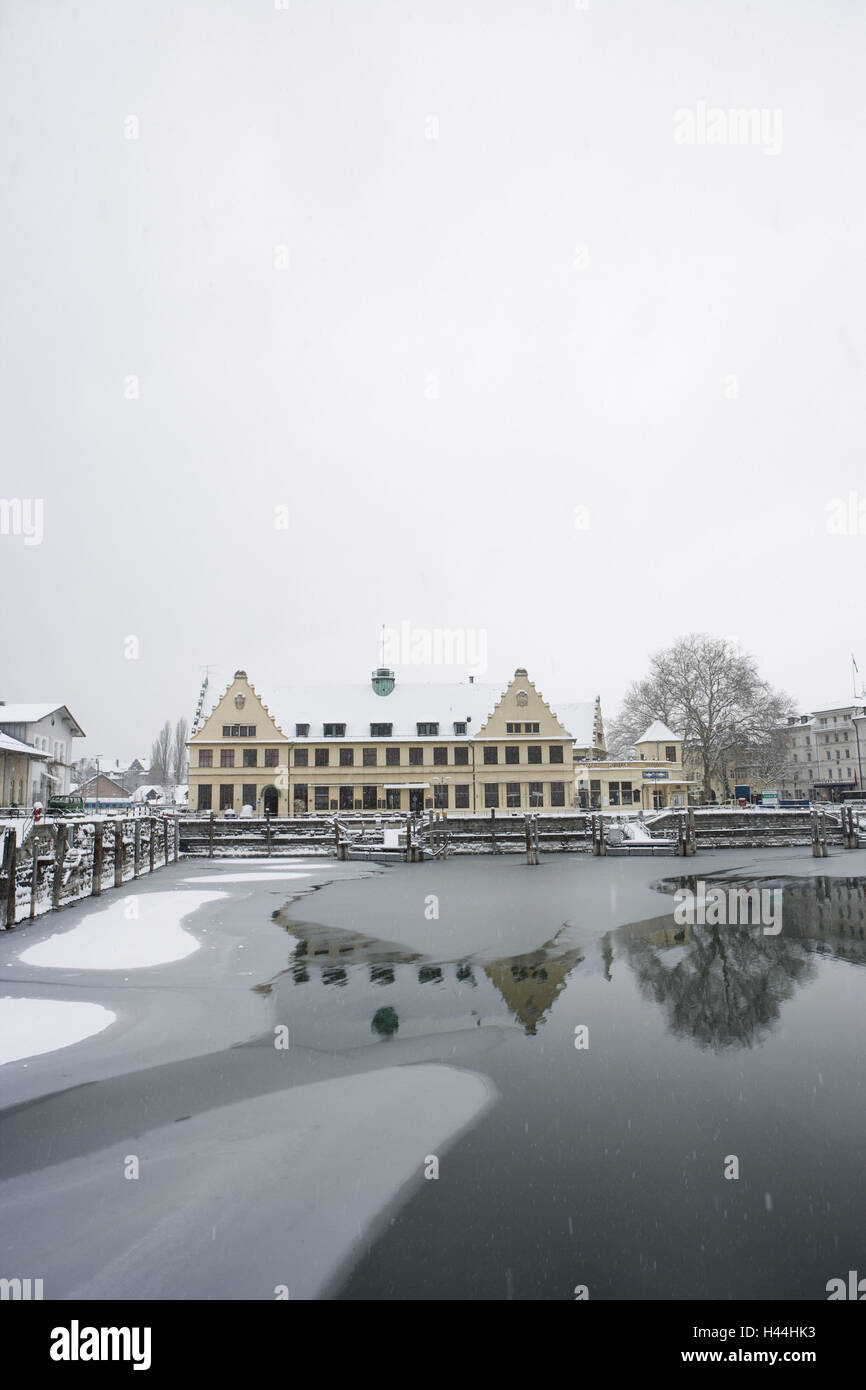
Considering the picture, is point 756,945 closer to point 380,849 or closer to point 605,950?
point 605,950

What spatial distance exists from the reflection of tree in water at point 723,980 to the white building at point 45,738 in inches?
1904

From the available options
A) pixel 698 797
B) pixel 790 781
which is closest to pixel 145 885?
pixel 698 797

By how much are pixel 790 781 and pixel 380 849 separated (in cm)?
9231

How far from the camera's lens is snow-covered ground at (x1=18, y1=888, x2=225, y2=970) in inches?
525

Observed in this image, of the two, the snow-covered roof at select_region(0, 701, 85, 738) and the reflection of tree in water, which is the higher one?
the snow-covered roof at select_region(0, 701, 85, 738)

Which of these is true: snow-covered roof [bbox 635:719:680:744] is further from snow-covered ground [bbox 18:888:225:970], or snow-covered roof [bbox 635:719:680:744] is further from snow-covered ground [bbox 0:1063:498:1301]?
snow-covered ground [bbox 0:1063:498:1301]

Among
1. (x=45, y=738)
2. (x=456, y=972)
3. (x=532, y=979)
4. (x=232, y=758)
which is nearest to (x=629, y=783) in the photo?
(x=232, y=758)

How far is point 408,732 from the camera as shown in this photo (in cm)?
5853

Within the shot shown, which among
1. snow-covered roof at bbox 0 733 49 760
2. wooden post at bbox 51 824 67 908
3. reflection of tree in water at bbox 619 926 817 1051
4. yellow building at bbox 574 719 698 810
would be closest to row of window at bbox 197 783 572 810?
yellow building at bbox 574 719 698 810

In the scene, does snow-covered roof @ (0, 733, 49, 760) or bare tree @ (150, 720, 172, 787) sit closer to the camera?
snow-covered roof @ (0, 733, 49, 760)

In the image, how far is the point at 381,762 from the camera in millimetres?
57500

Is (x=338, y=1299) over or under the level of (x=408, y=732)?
under

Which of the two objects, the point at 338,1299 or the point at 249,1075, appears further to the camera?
the point at 249,1075

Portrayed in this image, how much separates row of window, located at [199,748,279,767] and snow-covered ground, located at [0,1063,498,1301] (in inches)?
1983
